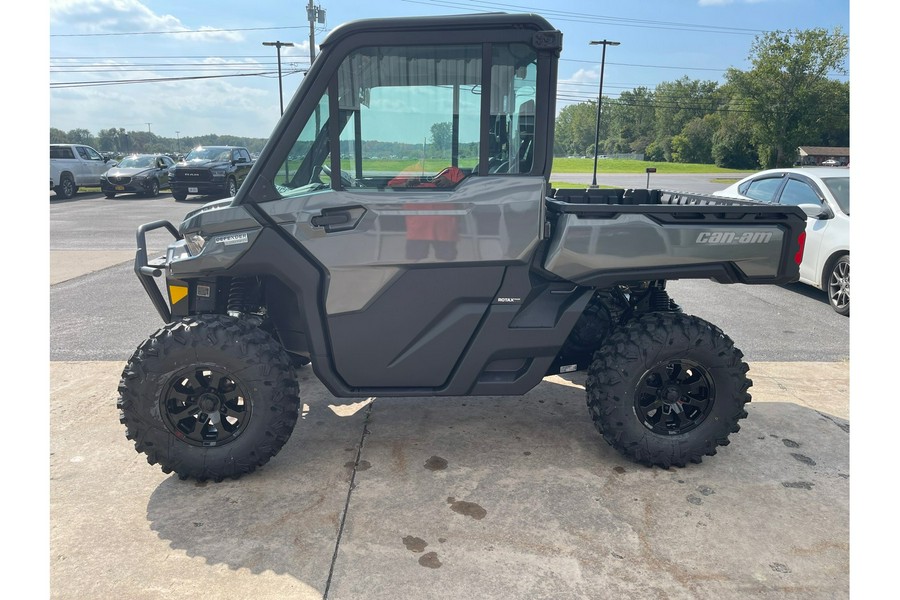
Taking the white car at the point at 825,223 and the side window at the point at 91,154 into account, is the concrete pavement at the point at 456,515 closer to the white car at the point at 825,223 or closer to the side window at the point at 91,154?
the white car at the point at 825,223

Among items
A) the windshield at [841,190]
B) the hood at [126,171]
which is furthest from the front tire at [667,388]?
the hood at [126,171]

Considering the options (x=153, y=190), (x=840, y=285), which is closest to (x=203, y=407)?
(x=840, y=285)

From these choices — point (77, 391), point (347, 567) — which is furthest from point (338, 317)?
point (77, 391)

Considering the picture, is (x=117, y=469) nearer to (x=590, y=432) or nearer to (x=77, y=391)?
(x=77, y=391)

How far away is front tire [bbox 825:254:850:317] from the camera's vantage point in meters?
6.59

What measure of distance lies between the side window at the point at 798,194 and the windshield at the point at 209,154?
18.1 m

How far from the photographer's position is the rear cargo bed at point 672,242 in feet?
10.4

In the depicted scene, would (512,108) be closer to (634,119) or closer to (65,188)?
(65,188)

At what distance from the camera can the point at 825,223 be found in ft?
22.8

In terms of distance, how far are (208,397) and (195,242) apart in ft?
2.73

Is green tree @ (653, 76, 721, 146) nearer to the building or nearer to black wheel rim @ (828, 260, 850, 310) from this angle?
the building

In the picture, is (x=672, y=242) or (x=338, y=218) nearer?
(x=338, y=218)

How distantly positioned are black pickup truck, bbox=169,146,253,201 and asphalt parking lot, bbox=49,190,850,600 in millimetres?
17242

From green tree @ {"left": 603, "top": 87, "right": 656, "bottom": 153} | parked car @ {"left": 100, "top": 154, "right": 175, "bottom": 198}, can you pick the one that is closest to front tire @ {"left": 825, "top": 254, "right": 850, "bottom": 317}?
parked car @ {"left": 100, "top": 154, "right": 175, "bottom": 198}
